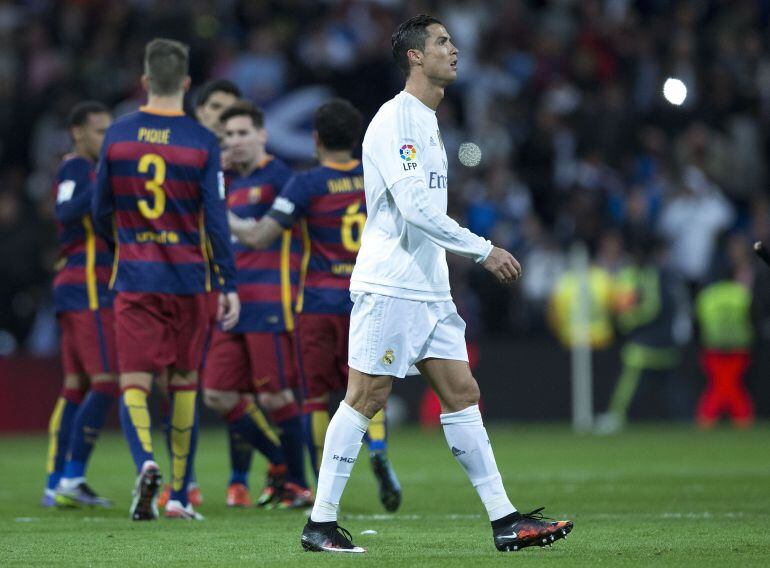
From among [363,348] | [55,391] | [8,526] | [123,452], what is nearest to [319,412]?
[8,526]

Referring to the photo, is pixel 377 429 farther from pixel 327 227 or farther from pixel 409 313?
pixel 409 313

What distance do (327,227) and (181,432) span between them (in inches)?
64.0

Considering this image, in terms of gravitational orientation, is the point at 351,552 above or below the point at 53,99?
below

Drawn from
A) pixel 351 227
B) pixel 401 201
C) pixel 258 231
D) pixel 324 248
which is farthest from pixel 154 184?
pixel 401 201

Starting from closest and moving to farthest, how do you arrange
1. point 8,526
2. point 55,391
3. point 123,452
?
point 8,526 < point 123,452 < point 55,391

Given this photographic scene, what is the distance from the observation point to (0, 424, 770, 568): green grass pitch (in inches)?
267

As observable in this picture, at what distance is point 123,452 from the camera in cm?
1566

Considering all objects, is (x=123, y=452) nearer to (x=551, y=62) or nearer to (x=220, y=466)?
(x=220, y=466)

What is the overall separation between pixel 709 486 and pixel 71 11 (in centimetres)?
1424

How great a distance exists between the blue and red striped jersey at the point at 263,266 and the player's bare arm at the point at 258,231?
308mm

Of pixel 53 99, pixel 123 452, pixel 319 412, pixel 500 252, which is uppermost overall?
pixel 53 99

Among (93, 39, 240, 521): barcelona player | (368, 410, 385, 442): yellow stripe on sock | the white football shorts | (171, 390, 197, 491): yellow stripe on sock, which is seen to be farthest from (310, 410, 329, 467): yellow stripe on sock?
the white football shorts

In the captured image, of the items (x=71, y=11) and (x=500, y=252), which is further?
(x=71, y=11)

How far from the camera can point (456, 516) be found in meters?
8.94
